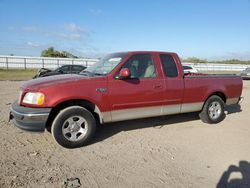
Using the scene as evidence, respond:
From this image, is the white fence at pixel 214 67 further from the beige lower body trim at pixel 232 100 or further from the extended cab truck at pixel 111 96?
the extended cab truck at pixel 111 96

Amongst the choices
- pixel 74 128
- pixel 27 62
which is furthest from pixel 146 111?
pixel 27 62

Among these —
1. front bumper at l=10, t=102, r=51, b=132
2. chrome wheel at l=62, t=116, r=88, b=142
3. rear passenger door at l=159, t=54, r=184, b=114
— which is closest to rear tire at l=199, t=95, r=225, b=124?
rear passenger door at l=159, t=54, r=184, b=114

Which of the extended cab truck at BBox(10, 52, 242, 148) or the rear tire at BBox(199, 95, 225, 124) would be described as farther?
the rear tire at BBox(199, 95, 225, 124)

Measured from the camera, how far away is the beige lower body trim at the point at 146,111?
4668mm

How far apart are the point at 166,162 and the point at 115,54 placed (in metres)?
2.73

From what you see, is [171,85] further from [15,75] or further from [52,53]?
[52,53]

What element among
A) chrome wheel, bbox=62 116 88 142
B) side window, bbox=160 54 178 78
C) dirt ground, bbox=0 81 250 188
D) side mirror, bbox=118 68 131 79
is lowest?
dirt ground, bbox=0 81 250 188

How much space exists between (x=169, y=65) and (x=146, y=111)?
4.22 feet

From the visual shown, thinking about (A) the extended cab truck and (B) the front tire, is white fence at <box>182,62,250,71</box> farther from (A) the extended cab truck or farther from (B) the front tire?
(B) the front tire

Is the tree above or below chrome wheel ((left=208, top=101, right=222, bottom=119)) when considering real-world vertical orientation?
above

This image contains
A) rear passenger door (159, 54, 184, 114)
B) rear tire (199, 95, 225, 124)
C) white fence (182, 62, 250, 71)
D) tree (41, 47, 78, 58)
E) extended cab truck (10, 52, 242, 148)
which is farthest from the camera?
tree (41, 47, 78, 58)

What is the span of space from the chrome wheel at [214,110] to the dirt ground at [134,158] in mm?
520

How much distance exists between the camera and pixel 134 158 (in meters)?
3.95

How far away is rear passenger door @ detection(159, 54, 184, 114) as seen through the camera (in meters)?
5.24
